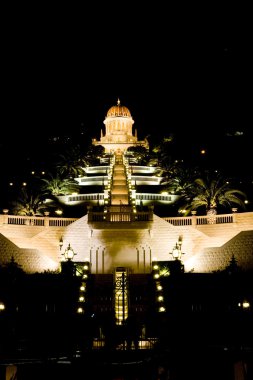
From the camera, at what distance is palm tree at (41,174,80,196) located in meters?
50.2

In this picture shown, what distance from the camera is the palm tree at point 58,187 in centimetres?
5025

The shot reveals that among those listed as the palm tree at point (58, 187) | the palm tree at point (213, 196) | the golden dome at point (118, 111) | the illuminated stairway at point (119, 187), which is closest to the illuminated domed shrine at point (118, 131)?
the golden dome at point (118, 111)

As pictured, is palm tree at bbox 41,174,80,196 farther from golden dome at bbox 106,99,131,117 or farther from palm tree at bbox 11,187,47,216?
golden dome at bbox 106,99,131,117

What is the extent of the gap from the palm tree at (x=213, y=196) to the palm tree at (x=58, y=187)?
10.8 metres

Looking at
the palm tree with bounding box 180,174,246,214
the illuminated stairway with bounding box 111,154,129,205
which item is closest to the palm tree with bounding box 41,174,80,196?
the illuminated stairway with bounding box 111,154,129,205

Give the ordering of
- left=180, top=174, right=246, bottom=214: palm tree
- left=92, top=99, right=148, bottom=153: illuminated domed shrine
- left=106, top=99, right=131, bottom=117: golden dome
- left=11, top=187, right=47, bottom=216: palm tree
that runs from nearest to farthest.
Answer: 1. left=11, top=187, right=47, bottom=216: palm tree
2. left=180, top=174, right=246, bottom=214: palm tree
3. left=92, top=99, right=148, bottom=153: illuminated domed shrine
4. left=106, top=99, right=131, bottom=117: golden dome

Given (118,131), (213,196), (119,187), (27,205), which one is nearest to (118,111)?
(118,131)

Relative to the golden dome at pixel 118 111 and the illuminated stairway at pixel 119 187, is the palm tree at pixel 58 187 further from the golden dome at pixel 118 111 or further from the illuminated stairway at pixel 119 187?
the golden dome at pixel 118 111

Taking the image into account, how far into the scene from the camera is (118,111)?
8356 centimetres

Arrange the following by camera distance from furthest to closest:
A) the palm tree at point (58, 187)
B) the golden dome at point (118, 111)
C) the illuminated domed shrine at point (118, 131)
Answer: the golden dome at point (118, 111), the illuminated domed shrine at point (118, 131), the palm tree at point (58, 187)

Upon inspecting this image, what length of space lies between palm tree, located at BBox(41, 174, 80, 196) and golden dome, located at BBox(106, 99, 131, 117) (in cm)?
3373

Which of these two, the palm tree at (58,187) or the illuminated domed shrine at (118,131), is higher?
the illuminated domed shrine at (118,131)

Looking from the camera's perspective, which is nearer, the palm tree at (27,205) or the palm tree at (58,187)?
the palm tree at (27,205)

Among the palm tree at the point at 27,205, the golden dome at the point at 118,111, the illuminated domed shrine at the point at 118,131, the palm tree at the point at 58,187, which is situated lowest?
the palm tree at the point at 27,205
